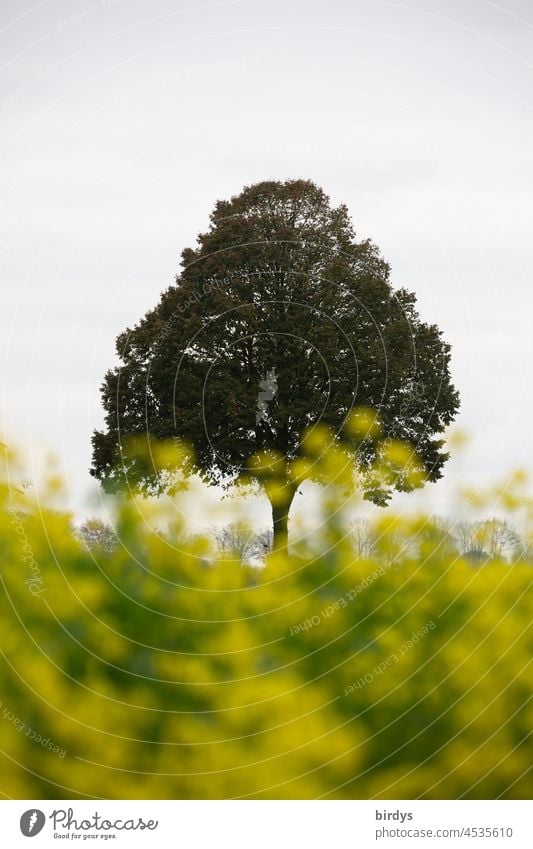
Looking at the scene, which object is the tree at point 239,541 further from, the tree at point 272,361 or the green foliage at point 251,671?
the tree at point 272,361

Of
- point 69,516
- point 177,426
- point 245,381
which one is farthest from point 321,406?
point 69,516

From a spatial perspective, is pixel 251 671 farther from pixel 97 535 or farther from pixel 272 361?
pixel 272 361

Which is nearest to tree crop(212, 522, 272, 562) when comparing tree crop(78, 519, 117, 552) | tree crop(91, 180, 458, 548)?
tree crop(78, 519, 117, 552)

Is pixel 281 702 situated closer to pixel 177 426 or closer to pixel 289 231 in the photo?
pixel 177 426

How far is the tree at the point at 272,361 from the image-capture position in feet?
84.3

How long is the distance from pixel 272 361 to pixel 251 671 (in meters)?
Result: 23.7

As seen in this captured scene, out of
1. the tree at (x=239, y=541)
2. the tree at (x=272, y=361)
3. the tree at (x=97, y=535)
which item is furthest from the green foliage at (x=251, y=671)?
the tree at (x=272, y=361)

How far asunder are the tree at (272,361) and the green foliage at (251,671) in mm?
21159

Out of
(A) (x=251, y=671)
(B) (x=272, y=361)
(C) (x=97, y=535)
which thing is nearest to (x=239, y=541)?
(C) (x=97, y=535)

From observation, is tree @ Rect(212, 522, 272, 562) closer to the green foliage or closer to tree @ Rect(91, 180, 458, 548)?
the green foliage

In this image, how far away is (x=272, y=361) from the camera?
2616 cm

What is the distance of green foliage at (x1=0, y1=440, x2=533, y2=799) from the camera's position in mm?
2520

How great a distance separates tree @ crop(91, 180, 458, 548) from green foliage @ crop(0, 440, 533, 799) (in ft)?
69.4

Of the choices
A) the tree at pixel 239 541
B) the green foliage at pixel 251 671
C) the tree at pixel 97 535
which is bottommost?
the green foliage at pixel 251 671
